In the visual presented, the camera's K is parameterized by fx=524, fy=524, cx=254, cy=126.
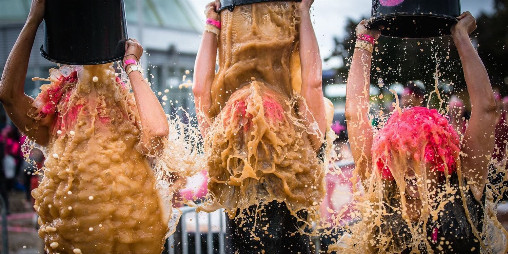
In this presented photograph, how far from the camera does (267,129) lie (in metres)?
2.27

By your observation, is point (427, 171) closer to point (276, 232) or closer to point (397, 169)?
point (397, 169)

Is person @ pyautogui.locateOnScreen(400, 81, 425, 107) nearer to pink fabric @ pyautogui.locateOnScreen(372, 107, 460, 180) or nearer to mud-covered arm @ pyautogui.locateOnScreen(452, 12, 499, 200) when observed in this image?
pink fabric @ pyautogui.locateOnScreen(372, 107, 460, 180)

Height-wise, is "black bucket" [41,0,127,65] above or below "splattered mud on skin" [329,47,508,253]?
above

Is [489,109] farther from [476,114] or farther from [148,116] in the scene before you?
[148,116]

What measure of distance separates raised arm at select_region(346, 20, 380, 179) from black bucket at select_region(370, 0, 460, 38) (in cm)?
14

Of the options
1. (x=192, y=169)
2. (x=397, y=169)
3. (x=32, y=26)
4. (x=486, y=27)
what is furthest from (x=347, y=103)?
(x=32, y=26)

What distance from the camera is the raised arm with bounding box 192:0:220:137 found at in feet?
8.35

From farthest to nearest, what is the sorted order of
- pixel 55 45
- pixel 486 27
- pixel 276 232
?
pixel 486 27 < pixel 276 232 < pixel 55 45

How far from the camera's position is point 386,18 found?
2.23 metres

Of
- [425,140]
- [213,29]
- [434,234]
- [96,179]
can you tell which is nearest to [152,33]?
[213,29]

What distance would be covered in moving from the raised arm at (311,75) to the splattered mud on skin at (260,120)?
0.05 meters

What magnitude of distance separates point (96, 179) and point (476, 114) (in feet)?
5.18

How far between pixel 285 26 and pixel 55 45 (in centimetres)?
101

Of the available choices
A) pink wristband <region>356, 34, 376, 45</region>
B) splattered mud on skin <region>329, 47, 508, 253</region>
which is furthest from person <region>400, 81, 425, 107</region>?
pink wristband <region>356, 34, 376, 45</region>
